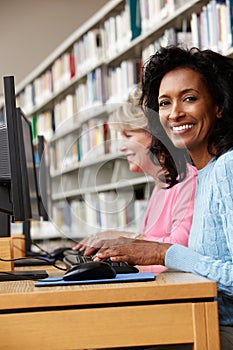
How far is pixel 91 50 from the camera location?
492 centimetres

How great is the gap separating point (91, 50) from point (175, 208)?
3.24 meters

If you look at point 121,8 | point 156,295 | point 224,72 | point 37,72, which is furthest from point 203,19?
point 37,72

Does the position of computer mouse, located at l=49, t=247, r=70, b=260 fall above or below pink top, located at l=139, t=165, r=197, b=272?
below

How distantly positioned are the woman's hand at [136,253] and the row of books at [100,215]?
13cm

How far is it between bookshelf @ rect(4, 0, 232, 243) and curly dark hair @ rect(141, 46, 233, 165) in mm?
140

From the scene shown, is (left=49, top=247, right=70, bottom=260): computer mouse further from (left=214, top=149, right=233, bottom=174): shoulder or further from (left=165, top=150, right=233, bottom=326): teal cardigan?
(left=214, top=149, right=233, bottom=174): shoulder

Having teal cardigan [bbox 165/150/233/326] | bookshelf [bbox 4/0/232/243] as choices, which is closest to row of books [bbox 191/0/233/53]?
bookshelf [bbox 4/0/232/243]

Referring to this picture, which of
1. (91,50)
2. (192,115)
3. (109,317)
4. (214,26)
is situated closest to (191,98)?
(192,115)

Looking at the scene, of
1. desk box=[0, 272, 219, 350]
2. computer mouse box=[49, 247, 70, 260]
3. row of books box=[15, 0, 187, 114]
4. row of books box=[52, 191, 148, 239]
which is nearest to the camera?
desk box=[0, 272, 219, 350]

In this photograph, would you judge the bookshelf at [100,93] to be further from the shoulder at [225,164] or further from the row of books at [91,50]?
the shoulder at [225,164]

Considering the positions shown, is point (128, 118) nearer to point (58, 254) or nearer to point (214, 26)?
point (58, 254)

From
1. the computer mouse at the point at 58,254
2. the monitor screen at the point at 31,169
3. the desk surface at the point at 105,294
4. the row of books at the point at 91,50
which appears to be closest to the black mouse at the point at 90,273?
the desk surface at the point at 105,294

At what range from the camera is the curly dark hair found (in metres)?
1.82

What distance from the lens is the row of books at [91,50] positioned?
13.7 ft
